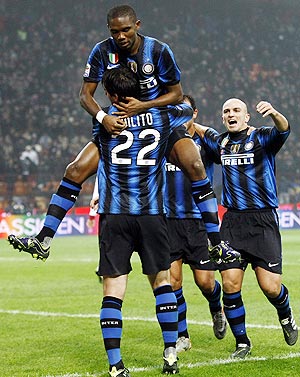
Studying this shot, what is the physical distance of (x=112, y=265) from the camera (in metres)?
5.46

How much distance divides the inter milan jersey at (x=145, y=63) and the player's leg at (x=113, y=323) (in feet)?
4.09

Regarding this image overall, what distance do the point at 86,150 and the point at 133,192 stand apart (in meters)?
0.48

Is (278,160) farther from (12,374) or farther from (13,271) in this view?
(12,374)

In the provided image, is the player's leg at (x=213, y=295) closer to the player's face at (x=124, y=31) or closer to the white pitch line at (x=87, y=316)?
the white pitch line at (x=87, y=316)

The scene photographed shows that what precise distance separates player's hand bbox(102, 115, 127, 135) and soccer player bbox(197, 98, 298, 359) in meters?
1.56

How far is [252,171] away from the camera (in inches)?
272

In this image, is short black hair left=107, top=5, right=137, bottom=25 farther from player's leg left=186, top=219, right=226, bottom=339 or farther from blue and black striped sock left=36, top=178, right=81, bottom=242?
player's leg left=186, top=219, right=226, bottom=339

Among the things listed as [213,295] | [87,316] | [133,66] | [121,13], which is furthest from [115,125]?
[87,316]

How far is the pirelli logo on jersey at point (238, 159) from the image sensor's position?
22.7ft

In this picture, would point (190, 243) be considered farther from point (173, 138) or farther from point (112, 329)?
point (112, 329)

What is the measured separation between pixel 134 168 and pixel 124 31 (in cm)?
88

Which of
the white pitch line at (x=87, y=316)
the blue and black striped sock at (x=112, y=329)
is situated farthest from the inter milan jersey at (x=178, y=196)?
the blue and black striped sock at (x=112, y=329)

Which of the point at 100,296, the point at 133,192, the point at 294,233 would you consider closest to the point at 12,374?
the point at 133,192

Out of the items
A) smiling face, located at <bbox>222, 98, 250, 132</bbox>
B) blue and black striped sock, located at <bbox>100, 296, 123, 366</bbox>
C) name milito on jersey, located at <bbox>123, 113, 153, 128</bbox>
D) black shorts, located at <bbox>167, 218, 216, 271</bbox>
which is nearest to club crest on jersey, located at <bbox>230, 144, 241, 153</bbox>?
smiling face, located at <bbox>222, 98, 250, 132</bbox>
